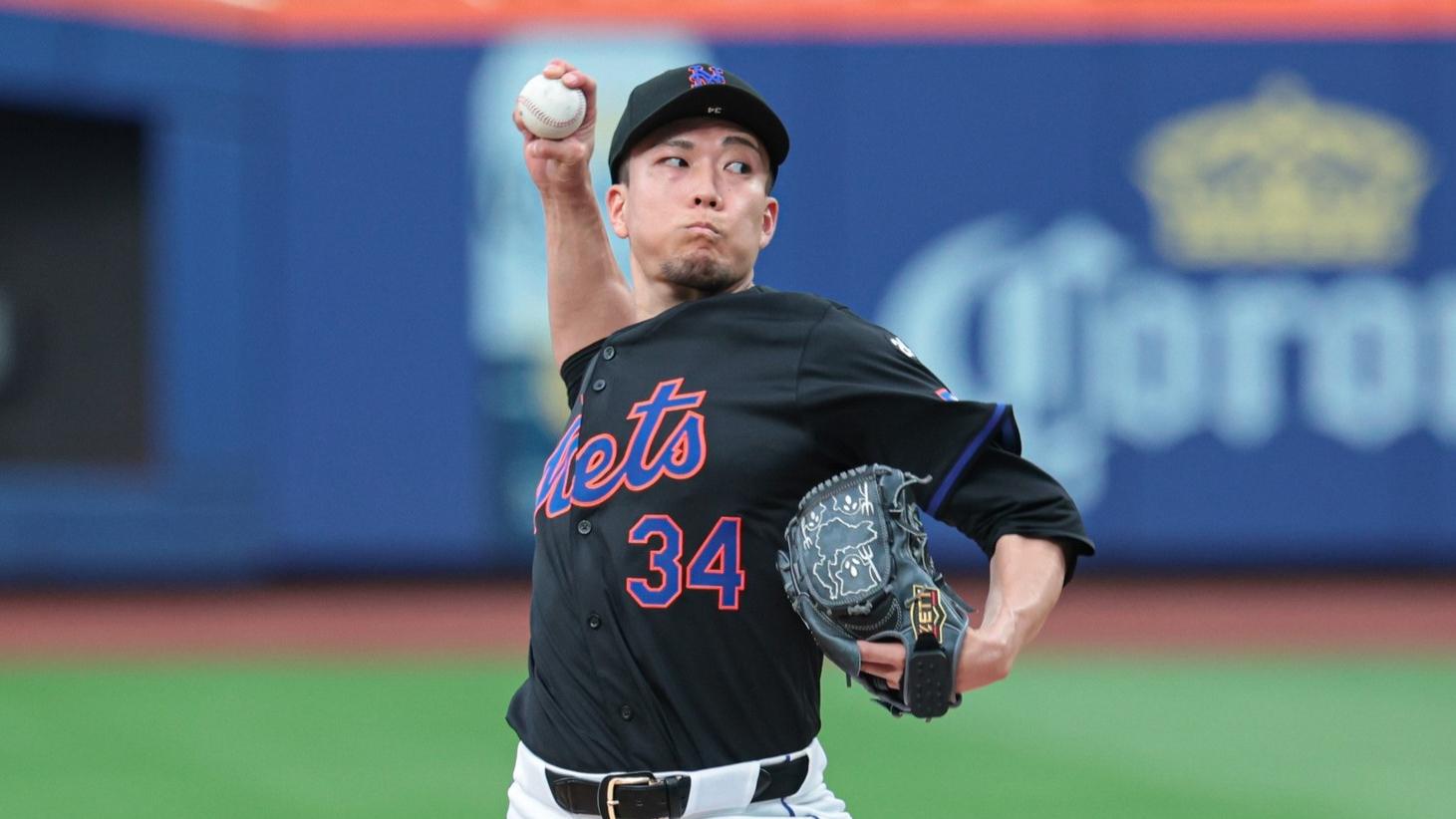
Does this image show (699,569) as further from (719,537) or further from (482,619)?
(482,619)

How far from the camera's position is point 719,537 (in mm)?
2525

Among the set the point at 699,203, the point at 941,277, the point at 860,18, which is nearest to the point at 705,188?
the point at 699,203

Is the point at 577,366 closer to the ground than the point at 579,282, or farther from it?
closer to the ground

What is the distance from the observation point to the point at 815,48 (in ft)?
38.8

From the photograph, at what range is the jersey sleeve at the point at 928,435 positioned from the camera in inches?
92.7

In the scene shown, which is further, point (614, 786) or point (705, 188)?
point (705, 188)

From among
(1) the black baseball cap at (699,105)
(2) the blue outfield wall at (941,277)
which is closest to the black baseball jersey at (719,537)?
(1) the black baseball cap at (699,105)

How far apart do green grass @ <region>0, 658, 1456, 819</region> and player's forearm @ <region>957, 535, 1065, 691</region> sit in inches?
138

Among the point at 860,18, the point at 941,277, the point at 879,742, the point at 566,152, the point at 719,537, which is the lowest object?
the point at 879,742

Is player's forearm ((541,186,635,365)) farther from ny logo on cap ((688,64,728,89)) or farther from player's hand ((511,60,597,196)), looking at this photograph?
ny logo on cap ((688,64,728,89))

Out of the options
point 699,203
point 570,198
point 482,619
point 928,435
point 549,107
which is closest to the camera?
→ point 928,435

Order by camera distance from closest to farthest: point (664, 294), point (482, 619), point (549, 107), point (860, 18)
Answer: point (664, 294), point (549, 107), point (482, 619), point (860, 18)

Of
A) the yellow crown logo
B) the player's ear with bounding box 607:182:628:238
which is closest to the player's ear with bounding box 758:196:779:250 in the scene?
the player's ear with bounding box 607:182:628:238

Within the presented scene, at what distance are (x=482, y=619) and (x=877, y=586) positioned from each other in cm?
864
